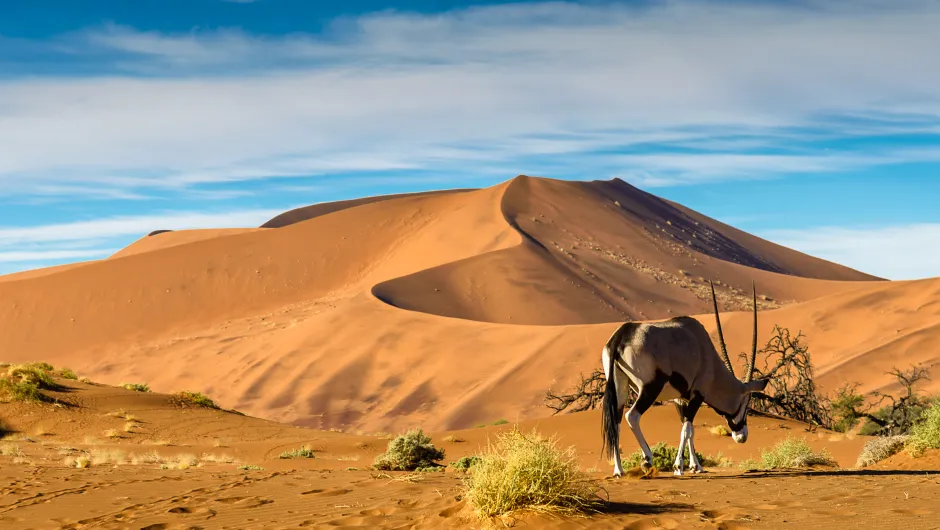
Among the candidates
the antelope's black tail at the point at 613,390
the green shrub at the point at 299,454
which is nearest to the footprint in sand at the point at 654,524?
the antelope's black tail at the point at 613,390

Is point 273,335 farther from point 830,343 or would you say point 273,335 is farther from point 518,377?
point 830,343

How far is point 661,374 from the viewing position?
12.1 meters

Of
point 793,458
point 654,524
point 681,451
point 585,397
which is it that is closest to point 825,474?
point 681,451

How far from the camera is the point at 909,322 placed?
4072cm

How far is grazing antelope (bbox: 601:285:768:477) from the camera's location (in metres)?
12.0

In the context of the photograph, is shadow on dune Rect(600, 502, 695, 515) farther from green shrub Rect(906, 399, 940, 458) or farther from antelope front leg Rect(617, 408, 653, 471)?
green shrub Rect(906, 399, 940, 458)

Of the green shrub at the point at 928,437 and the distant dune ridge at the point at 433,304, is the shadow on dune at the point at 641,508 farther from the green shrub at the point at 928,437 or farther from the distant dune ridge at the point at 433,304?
the distant dune ridge at the point at 433,304

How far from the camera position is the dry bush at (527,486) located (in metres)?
8.38

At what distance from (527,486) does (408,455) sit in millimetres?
8047

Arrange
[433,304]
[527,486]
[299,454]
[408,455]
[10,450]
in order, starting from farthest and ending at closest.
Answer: [433,304]
[299,454]
[10,450]
[408,455]
[527,486]

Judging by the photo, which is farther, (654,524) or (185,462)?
(185,462)

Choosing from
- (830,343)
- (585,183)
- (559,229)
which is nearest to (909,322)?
(830,343)

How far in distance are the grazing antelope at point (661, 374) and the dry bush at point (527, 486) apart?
323 centimetres

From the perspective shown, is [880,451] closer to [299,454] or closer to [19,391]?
[299,454]
